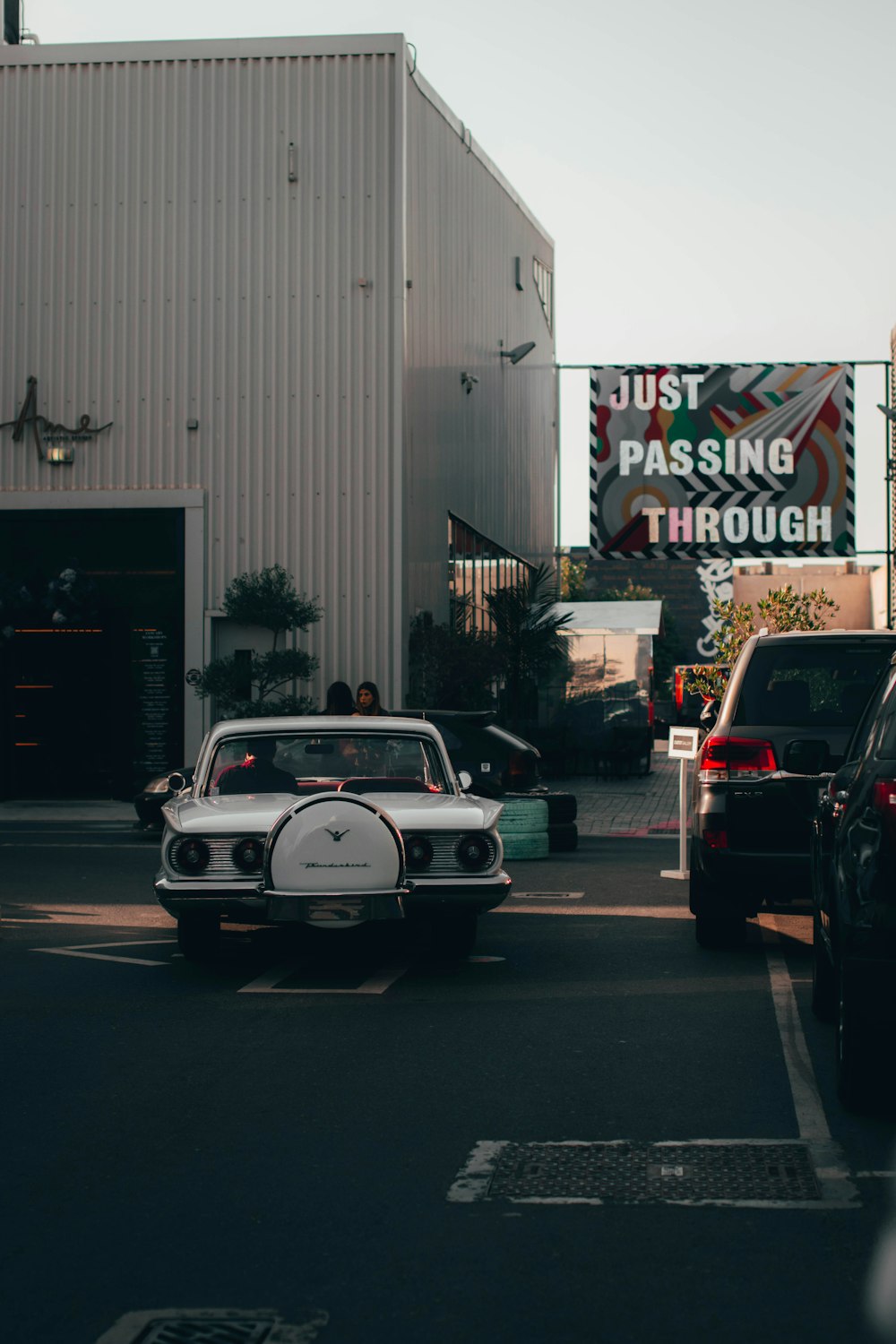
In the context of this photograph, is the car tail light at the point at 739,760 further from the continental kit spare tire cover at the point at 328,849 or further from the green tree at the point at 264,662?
the green tree at the point at 264,662

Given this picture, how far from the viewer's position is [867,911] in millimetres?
5746

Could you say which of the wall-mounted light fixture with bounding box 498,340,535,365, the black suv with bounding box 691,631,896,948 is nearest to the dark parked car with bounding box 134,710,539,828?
the black suv with bounding box 691,631,896,948

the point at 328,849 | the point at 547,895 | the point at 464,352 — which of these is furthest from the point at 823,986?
the point at 464,352

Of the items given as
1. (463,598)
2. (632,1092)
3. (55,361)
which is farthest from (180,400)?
(632,1092)

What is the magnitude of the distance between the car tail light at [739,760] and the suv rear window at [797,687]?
0.20 m

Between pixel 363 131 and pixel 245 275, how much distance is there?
2695mm

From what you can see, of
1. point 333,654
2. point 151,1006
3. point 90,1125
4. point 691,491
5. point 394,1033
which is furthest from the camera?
point 691,491

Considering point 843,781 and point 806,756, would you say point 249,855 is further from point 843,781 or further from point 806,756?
point 843,781

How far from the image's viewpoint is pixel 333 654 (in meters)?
24.1

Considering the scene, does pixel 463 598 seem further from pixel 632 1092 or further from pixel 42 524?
pixel 632 1092

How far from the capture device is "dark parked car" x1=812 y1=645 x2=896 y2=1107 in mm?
5668

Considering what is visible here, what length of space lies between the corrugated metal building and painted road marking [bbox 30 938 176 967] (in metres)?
13.4

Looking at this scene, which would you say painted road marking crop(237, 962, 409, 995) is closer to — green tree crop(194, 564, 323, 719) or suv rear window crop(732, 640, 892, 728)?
suv rear window crop(732, 640, 892, 728)

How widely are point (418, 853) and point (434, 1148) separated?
3458 millimetres
